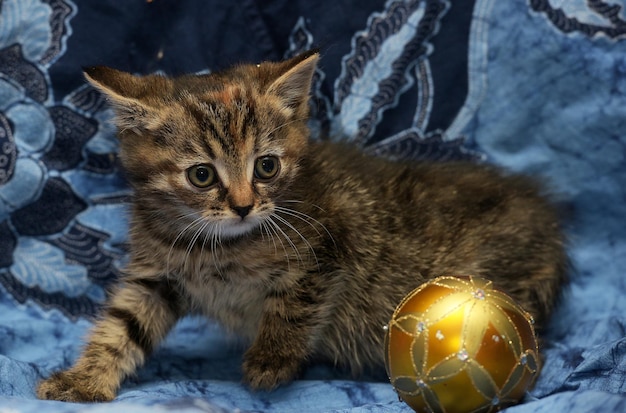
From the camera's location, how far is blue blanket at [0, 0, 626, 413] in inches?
73.9

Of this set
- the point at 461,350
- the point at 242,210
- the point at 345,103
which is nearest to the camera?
the point at 461,350

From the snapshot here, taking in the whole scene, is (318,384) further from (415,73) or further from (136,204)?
(415,73)

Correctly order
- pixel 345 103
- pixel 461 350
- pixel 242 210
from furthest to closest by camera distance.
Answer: pixel 345 103
pixel 242 210
pixel 461 350

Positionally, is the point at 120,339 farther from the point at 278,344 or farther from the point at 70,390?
the point at 278,344

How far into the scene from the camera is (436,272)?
1.62m

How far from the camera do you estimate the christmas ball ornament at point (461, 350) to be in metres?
1.17

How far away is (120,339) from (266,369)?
281 mm

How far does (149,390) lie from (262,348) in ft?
0.71

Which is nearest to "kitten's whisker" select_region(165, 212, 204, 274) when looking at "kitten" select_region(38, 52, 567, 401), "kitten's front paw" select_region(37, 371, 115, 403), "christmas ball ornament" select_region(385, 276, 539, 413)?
"kitten" select_region(38, 52, 567, 401)

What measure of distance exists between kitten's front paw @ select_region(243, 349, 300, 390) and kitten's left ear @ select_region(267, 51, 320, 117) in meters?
0.45

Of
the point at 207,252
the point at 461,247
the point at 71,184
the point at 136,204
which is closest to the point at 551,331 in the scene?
the point at 461,247

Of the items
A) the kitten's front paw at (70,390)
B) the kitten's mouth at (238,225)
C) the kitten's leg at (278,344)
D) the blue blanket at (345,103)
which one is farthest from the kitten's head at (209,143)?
the blue blanket at (345,103)

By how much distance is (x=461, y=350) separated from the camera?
1165 millimetres

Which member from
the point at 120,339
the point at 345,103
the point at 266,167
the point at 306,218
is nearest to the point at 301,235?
the point at 306,218
